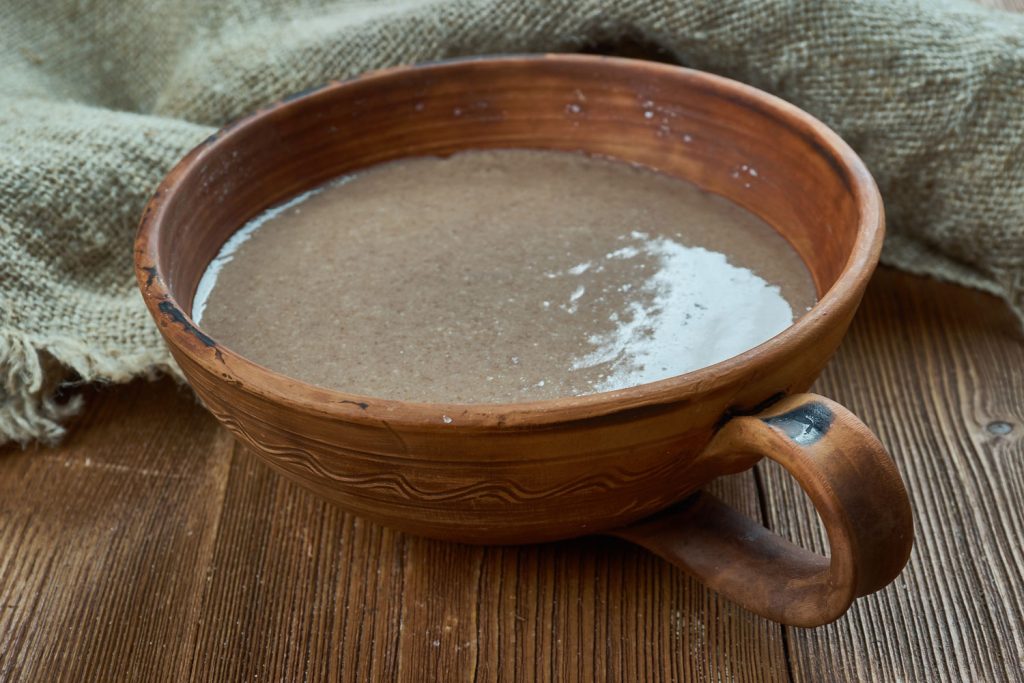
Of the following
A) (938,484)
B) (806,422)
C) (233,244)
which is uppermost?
(806,422)

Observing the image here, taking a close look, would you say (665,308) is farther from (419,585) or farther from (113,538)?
(113,538)

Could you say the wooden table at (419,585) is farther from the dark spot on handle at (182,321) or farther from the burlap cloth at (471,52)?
the dark spot on handle at (182,321)

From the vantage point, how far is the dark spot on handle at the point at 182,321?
0.68 meters

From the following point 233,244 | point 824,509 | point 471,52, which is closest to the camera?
point 824,509

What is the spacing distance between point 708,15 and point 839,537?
2.27ft

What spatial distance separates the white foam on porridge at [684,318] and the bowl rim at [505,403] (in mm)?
85

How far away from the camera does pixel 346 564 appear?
2.74 feet

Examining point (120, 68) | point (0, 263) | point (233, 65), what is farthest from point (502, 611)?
point (120, 68)

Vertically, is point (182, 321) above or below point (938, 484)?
above

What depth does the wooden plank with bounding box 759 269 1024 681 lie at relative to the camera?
74cm

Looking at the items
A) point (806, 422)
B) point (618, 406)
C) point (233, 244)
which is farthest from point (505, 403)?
point (233, 244)

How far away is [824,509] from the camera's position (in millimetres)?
586

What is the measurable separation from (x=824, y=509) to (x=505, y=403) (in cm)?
20

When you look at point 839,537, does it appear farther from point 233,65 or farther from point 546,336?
point 233,65
